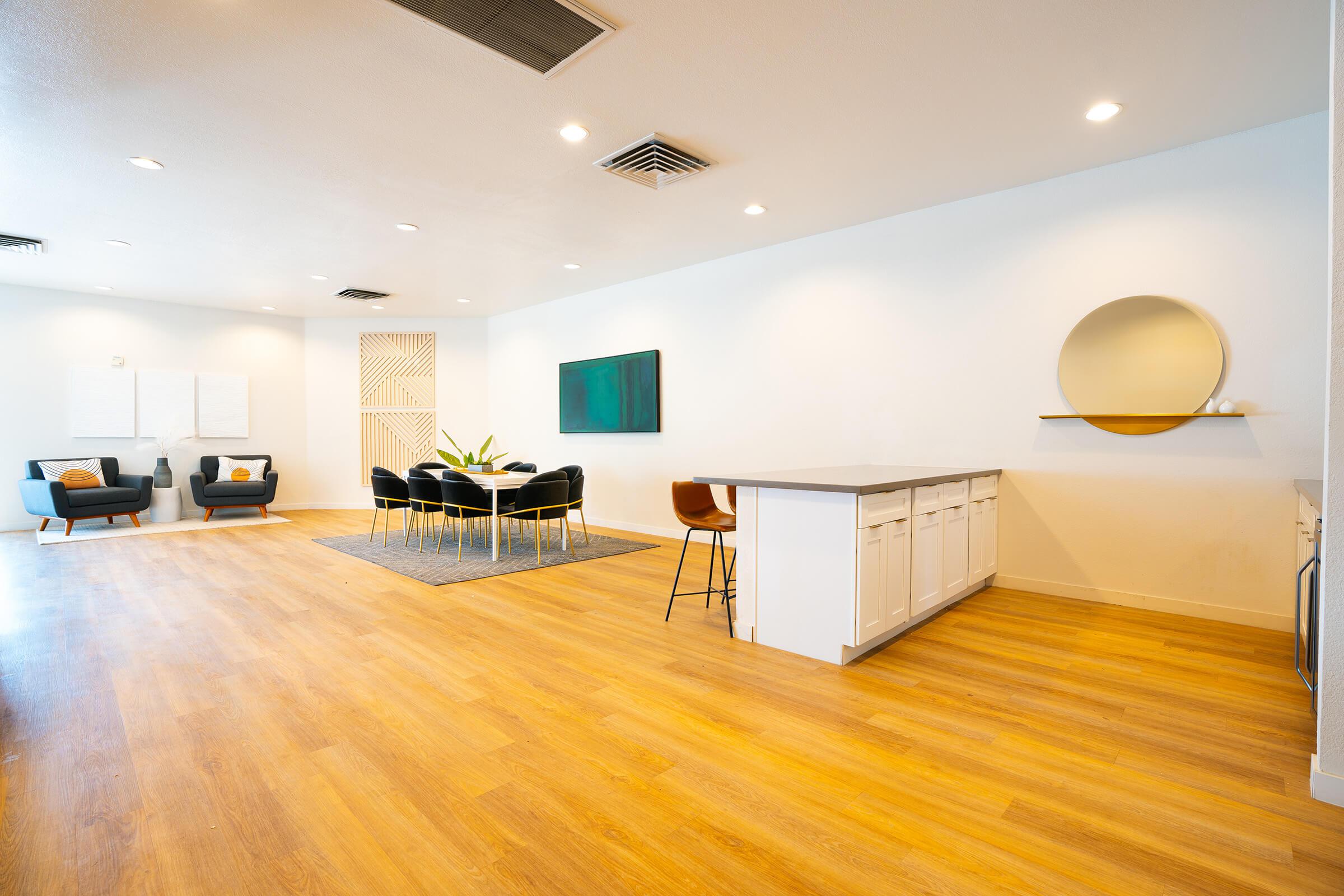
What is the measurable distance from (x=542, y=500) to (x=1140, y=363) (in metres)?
4.43

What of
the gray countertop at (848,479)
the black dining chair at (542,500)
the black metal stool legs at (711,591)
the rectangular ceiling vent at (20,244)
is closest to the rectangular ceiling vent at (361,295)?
the rectangular ceiling vent at (20,244)

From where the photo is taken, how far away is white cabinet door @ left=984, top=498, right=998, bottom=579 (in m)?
4.30

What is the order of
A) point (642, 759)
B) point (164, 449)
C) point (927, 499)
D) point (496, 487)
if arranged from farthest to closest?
point (164, 449), point (496, 487), point (927, 499), point (642, 759)

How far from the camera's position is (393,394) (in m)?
9.44

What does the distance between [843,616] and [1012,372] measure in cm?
253

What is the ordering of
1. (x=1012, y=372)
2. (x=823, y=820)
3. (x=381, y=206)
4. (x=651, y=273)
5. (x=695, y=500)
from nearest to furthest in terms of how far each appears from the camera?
(x=823, y=820) → (x=695, y=500) → (x=1012, y=372) → (x=381, y=206) → (x=651, y=273)

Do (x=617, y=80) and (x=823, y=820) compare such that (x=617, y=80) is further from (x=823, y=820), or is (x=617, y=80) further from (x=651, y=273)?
(x=651, y=273)

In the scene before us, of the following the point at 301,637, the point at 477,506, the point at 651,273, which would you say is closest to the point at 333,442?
the point at 477,506

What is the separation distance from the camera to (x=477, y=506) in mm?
5449

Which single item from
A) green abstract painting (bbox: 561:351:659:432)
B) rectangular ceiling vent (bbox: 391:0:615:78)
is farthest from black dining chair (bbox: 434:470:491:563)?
rectangular ceiling vent (bbox: 391:0:615:78)

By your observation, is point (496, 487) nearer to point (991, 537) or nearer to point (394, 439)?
point (991, 537)

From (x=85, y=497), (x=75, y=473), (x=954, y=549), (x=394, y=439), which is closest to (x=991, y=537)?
(x=954, y=549)

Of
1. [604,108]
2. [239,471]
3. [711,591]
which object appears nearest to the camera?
[604,108]

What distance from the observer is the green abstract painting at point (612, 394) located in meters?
6.80
